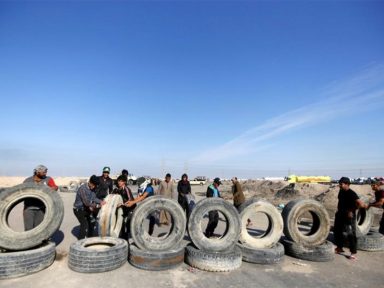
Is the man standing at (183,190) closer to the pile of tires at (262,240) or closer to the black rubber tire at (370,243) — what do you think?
the pile of tires at (262,240)

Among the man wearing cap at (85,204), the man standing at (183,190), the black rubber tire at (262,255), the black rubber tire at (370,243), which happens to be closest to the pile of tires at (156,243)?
→ the man wearing cap at (85,204)

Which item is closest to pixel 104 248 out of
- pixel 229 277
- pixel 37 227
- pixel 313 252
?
pixel 37 227

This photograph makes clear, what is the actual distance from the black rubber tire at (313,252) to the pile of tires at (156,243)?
2947 mm

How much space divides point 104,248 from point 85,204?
5.45ft

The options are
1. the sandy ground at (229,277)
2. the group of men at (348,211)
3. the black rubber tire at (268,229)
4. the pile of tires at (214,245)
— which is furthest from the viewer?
the group of men at (348,211)

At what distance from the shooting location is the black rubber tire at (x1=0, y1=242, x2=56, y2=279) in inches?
230

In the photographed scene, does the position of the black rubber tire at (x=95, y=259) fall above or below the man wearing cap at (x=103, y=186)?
below

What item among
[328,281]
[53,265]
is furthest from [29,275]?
[328,281]

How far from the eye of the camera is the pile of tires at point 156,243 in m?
6.60

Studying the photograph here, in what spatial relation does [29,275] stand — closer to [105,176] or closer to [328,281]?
[105,176]

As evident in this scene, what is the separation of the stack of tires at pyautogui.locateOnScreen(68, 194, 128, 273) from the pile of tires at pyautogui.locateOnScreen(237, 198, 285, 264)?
9.76 feet

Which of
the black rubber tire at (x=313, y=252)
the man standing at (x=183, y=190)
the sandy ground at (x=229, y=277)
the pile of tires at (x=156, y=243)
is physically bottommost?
the sandy ground at (x=229, y=277)

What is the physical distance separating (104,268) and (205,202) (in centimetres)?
284

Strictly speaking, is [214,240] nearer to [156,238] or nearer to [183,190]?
[156,238]
